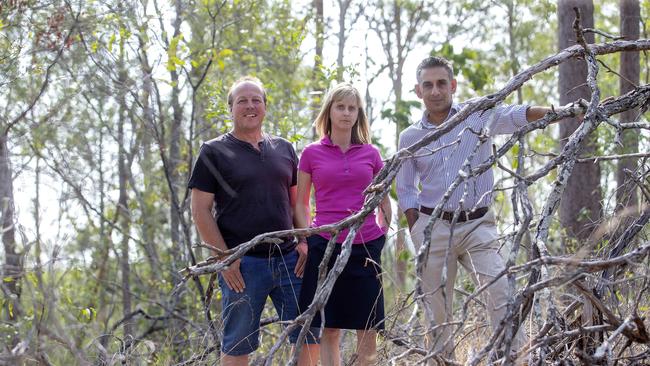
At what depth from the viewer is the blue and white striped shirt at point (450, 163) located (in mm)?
4742

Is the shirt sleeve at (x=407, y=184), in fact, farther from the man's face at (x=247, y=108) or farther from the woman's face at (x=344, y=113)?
the man's face at (x=247, y=108)

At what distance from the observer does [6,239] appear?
A: 8406 millimetres

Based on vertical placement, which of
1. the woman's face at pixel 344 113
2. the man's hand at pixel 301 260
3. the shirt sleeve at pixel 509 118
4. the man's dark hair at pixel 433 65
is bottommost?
the man's hand at pixel 301 260

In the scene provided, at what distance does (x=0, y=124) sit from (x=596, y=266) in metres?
5.48

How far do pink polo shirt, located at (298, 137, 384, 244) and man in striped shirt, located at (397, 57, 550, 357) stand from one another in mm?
240

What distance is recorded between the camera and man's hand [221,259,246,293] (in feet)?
15.8

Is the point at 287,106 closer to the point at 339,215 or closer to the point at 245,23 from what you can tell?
the point at 245,23

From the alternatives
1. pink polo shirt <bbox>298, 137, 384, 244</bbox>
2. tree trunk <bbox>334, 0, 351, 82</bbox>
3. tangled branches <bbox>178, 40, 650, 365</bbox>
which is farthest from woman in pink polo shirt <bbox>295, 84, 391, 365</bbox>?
tree trunk <bbox>334, 0, 351, 82</bbox>

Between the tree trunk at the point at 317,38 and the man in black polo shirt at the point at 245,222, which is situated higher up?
the tree trunk at the point at 317,38

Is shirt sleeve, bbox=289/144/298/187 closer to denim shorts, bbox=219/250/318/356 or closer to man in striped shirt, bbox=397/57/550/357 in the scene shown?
denim shorts, bbox=219/250/318/356

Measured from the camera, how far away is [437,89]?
16.2ft

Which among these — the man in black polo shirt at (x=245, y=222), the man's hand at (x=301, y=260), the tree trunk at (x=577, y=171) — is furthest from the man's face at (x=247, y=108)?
the tree trunk at (x=577, y=171)

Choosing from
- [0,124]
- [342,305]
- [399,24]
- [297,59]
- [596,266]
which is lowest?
[342,305]

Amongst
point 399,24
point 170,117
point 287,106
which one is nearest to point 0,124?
point 170,117
